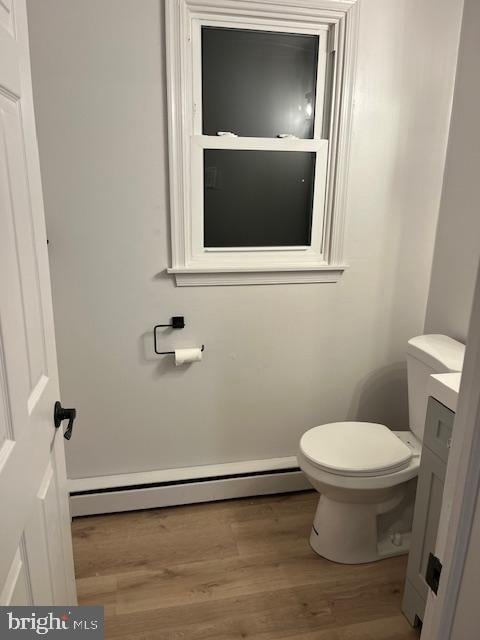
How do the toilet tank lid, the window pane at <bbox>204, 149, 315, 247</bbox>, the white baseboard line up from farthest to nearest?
the white baseboard < the window pane at <bbox>204, 149, 315, 247</bbox> < the toilet tank lid

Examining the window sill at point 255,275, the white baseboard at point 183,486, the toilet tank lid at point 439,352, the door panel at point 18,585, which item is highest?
the window sill at point 255,275

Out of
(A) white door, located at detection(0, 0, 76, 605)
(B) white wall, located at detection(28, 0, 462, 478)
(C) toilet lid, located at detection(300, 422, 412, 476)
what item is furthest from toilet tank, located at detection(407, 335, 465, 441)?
(A) white door, located at detection(0, 0, 76, 605)

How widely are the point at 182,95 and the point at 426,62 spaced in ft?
3.42

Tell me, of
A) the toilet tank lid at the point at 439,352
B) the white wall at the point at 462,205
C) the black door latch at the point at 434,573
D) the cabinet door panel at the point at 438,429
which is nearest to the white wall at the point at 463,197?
the white wall at the point at 462,205

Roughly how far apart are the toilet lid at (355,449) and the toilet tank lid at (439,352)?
1.17ft

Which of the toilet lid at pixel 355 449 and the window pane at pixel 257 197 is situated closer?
the toilet lid at pixel 355 449

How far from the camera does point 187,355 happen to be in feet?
6.73

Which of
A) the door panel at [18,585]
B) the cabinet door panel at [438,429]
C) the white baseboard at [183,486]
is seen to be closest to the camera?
the door panel at [18,585]

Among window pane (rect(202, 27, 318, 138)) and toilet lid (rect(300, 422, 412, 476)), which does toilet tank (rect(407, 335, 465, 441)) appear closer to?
toilet lid (rect(300, 422, 412, 476))

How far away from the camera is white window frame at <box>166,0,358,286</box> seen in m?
1.80

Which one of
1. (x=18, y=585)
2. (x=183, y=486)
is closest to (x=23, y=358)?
(x=18, y=585)

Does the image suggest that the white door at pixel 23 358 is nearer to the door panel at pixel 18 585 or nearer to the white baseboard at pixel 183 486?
the door panel at pixel 18 585

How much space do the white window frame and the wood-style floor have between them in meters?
1.09

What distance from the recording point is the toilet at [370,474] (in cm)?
176
